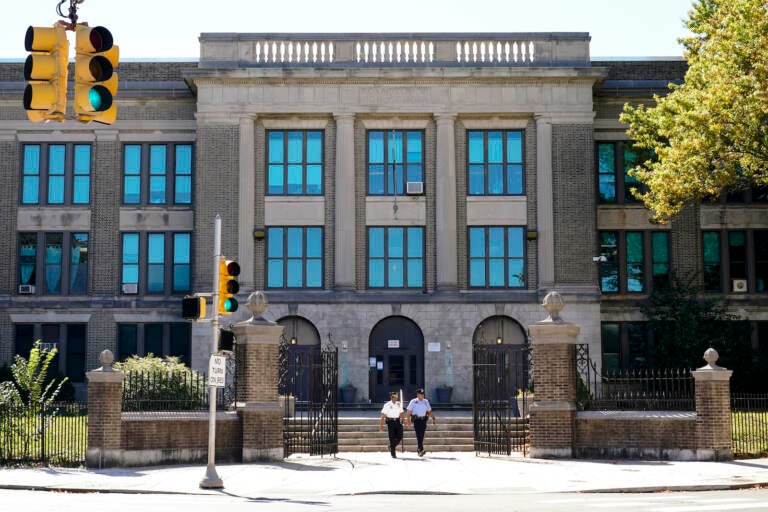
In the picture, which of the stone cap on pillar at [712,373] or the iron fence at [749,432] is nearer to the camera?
the stone cap on pillar at [712,373]

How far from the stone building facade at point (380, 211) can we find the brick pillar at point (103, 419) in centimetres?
1515

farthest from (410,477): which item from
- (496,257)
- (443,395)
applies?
(496,257)

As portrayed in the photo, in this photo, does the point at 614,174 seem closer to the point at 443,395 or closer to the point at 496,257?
the point at 496,257

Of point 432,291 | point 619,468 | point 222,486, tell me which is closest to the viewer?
point 222,486

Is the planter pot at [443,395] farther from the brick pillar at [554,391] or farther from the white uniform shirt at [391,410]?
the brick pillar at [554,391]

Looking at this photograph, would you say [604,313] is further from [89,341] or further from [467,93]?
[89,341]

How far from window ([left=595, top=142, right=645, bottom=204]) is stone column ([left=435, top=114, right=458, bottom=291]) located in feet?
20.0

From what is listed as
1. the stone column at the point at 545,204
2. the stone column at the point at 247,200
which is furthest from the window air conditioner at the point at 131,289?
the stone column at the point at 545,204

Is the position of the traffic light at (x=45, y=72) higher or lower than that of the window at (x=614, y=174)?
lower

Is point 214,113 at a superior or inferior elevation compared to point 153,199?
superior

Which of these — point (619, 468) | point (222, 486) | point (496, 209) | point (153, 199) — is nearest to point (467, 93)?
point (496, 209)

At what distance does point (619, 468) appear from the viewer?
75.5ft

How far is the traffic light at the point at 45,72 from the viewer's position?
9.23 meters

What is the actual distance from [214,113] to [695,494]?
25551 mm
